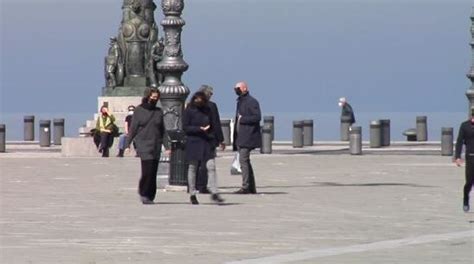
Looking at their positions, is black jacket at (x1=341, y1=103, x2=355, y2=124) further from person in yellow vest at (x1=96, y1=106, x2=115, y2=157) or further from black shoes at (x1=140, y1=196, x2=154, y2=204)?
black shoes at (x1=140, y1=196, x2=154, y2=204)

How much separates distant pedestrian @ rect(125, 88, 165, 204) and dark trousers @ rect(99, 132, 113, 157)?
65.2ft

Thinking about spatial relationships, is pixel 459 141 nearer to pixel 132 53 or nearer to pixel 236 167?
pixel 236 167

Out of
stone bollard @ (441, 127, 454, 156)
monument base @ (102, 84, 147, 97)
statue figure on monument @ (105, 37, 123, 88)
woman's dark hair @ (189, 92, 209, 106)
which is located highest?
statue figure on monument @ (105, 37, 123, 88)

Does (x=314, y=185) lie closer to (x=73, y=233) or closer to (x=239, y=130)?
(x=239, y=130)

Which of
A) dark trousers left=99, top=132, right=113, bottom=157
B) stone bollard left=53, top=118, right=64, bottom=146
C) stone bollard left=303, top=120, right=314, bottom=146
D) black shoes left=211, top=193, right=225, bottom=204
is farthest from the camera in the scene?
stone bollard left=53, top=118, right=64, bottom=146

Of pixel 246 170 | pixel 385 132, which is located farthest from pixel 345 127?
pixel 246 170

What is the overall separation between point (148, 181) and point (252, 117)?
11.2 feet

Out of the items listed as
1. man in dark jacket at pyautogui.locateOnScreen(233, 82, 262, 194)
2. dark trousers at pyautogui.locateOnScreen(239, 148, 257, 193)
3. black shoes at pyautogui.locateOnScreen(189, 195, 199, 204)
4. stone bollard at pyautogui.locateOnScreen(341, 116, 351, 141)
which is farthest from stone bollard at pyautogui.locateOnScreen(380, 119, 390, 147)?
black shoes at pyautogui.locateOnScreen(189, 195, 199, 204)

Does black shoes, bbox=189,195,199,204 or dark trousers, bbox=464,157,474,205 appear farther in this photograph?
black shoes, bbox=189,195,199,204

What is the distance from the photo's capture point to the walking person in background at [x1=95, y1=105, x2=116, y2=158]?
46562mm

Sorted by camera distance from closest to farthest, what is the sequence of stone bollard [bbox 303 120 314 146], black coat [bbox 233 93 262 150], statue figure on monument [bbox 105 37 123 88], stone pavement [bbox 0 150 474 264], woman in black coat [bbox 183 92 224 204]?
stone pavement [bbox 0 150 474 264] → woman in black coat [bbox 183 92 224 204] → black coat [bbox 233 93 262 150] → statue figure on monument [bbox 105 37 123 88] → stone bollard [bbox 303 120 314 146]

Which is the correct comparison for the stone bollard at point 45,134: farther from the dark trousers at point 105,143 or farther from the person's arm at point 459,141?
the person's arm at point 459,141

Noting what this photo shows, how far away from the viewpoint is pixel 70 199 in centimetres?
2769

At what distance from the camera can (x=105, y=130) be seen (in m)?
46.6
